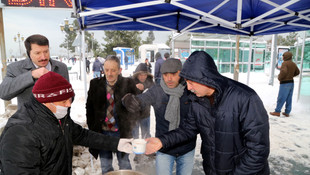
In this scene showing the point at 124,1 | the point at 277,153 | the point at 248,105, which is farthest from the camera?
the point at 277,153

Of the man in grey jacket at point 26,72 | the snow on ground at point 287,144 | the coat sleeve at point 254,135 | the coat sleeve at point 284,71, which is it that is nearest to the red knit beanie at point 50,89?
the man in grey jacket at point 26,72

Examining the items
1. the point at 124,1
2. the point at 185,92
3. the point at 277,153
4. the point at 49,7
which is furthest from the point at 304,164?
the point at 49,7

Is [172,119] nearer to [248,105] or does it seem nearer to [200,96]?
[200,96]

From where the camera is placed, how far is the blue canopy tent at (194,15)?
126 inches

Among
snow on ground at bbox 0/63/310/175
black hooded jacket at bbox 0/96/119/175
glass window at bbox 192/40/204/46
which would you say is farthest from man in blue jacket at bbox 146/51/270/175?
glass window at bbox 192/40/204/46

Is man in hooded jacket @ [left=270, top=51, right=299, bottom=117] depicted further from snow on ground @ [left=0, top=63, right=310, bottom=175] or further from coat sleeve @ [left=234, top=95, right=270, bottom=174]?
coat sleeve @ [left=234, top=95, right=270, bottom=174]

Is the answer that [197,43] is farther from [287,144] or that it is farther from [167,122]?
[167,122]

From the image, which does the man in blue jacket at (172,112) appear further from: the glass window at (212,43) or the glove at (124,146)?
the glass window at (212,43)

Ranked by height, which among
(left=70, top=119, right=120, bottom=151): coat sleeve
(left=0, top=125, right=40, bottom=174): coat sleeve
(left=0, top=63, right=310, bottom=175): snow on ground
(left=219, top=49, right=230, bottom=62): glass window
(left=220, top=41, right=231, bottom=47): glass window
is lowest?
(left=0, top=63, right=310, bottom=175): snow on ground

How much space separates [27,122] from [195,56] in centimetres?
124

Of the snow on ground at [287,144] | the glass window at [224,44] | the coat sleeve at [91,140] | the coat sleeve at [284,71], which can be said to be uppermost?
the glass window at [224,44]

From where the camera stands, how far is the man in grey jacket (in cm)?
197

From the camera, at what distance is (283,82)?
6684 millimetres

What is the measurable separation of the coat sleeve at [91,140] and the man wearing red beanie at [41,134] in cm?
28
